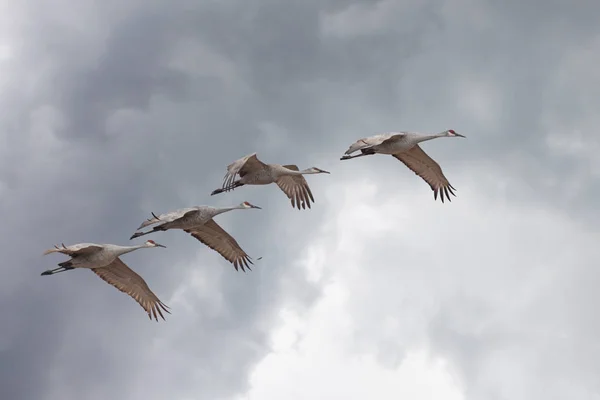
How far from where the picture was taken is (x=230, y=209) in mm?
25109

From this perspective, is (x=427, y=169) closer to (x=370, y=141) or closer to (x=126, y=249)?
(x=370, y=141)

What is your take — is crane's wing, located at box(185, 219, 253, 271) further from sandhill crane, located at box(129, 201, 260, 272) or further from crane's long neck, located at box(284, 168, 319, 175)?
crane's long neck, located at box(284, 168, 319, 175)

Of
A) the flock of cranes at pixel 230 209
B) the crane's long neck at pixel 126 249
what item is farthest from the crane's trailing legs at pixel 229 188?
the crane's long neck at pixel 126 249

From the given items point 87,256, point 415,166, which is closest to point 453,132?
point 415,166

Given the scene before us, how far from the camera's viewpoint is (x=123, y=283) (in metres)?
25.2

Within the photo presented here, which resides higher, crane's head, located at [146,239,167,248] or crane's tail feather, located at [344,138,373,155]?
crane's tail feather, located at [344,138,373,155]

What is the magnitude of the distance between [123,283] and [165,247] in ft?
6.03

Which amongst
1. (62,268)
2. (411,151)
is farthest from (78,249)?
(411,151)

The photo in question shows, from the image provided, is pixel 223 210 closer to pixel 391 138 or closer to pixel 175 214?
pixel 175 214

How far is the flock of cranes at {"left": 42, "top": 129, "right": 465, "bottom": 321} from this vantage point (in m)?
22.9

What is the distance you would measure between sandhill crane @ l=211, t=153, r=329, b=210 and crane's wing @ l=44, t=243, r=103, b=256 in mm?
3477

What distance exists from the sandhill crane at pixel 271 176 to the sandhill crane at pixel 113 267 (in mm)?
2934

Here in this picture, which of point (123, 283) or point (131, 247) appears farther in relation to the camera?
point (123, 283)

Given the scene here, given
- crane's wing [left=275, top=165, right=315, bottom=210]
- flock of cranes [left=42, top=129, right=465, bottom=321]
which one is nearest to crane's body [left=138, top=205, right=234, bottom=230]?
flock of cranes [left=42, top=129, right=465, bottom=321]
